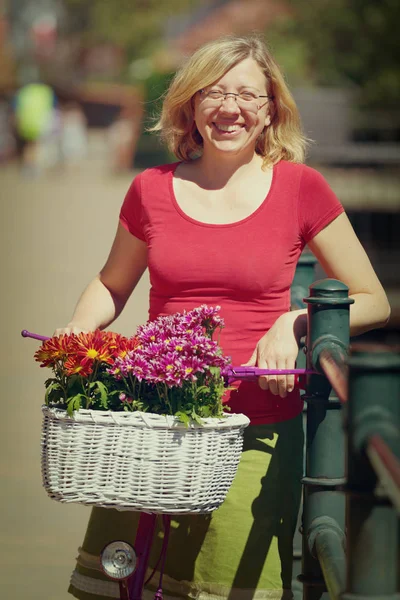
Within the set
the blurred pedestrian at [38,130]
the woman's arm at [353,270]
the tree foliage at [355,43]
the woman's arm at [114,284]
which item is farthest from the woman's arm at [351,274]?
the blurred pedestrian at [38,130]

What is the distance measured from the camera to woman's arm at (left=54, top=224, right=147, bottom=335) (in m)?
3.30

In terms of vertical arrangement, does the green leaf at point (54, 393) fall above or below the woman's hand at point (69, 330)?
below

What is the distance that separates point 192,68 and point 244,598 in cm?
132

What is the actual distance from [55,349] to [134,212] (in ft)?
2.11

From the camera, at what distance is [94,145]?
211ft

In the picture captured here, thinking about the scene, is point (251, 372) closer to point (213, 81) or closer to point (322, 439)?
point (322, 439)

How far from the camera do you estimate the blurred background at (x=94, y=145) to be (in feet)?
21.2

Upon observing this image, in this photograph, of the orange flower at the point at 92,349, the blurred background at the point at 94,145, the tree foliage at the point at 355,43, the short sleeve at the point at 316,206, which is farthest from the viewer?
the tree foliage at the point at 355,43

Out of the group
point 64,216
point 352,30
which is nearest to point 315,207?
point 64,216

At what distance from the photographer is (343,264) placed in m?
3.11

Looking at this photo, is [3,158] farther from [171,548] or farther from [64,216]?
[171,548]

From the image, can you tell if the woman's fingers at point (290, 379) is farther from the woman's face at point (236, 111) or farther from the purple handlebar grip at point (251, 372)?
the woman's face at point (236, 111)

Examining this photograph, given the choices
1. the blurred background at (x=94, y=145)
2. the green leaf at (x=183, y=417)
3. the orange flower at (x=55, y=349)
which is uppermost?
the blurred background at (x=94, y=145)

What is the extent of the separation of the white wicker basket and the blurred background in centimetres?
132
